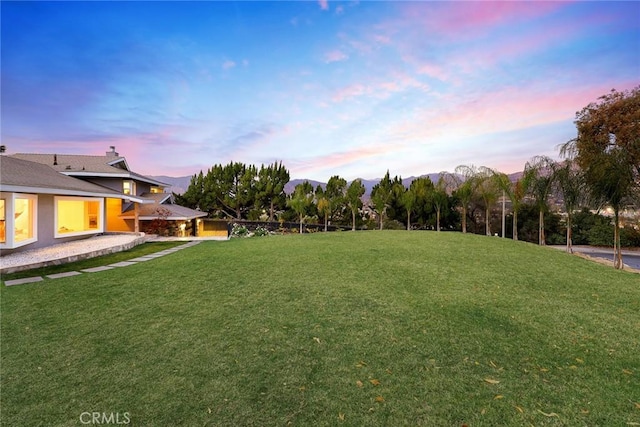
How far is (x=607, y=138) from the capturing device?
13.4m

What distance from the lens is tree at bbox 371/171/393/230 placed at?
20.5m

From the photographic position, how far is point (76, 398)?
2.17 metres

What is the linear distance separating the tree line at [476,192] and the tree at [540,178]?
0.04 m

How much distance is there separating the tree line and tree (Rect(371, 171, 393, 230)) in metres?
0.09

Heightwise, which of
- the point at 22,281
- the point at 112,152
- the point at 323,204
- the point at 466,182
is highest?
the point at 112,152

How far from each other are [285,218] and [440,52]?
17.6 m

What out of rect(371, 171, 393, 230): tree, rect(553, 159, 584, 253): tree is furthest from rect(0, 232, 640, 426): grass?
rect(371, 171, 393, 230): tree

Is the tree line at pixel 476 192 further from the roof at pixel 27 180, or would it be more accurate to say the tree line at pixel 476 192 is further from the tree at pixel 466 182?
the roof at pixel 27 180

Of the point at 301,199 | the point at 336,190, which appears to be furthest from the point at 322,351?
the point at 336,190

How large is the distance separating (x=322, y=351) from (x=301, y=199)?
17.5m

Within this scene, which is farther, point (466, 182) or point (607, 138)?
point (466, 182)

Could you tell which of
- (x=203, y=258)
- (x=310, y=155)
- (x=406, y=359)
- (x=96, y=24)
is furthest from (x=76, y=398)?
(x=310, y=155)

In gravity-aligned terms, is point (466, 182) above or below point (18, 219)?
above

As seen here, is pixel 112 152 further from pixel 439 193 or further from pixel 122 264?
pixel 439 193
